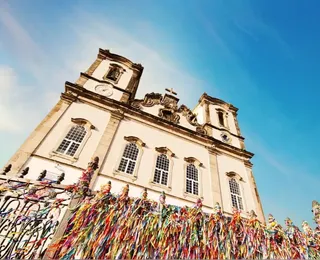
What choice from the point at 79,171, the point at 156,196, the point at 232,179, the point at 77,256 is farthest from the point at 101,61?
the point at 77,256

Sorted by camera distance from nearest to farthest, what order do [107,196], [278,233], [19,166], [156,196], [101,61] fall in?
[107,196]
[278,233]
[19,166]
[156,196]
[101,61]

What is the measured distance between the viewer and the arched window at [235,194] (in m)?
13.5

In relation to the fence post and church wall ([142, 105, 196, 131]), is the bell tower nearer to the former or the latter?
church wall ([142, 105, 196, 131])

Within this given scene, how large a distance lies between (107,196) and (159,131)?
994 centimetres

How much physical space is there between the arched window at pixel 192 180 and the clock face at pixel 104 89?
8678mm

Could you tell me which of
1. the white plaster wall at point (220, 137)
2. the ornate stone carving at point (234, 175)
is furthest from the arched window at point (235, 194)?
the white plaster wall at point (220, 137)

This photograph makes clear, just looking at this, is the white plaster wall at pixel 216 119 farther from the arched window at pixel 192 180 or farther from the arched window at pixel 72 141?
the arched window at pixel 72 141

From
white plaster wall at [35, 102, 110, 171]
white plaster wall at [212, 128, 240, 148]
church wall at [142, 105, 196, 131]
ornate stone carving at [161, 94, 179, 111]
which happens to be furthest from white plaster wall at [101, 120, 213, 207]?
ornate stone carving at [161, 94, 179, 111]

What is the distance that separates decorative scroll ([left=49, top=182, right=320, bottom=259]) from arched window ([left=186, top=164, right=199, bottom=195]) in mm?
6108

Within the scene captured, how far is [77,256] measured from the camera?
14.2 feet

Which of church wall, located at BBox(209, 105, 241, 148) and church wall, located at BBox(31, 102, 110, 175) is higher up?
church wall, located at BBox(209, 105, 241, 148)

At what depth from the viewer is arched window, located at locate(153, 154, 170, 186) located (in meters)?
12.2

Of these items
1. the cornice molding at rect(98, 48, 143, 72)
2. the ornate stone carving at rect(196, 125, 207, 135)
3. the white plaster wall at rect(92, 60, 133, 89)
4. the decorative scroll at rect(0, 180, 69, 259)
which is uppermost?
the cornice molding at rect(98, 48, 143, 72)

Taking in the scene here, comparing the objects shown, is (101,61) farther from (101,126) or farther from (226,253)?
(226,253)
